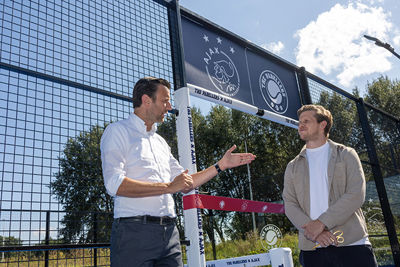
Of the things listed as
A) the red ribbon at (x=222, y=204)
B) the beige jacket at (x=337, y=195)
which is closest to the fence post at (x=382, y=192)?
the red ribbon at (x=222, y=204)

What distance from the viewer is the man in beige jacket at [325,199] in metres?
2.49

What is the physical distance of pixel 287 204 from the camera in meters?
2.91

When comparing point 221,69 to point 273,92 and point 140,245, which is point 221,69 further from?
point 140,245

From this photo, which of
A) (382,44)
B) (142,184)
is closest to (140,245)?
(142,184)

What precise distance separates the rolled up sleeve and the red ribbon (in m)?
1.64

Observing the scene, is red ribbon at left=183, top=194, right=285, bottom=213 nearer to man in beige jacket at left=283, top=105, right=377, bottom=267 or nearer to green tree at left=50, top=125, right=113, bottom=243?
green tree at left=50, top=125, right=113, bottom=243

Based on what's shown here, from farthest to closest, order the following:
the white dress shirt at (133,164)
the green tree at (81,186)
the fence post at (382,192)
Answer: the fence post at (382,192)
the green tree at (81,186)
the white dress shirt at (133,164)

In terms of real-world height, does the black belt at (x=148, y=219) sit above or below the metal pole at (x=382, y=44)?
below

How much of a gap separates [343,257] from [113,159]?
183cm

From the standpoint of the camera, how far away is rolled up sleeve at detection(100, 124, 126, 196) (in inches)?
81.7

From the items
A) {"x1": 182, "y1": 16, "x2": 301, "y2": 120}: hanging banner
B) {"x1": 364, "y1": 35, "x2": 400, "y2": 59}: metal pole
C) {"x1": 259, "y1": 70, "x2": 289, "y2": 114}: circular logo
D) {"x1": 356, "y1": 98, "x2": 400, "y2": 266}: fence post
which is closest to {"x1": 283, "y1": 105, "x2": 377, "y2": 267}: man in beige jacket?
{"x1": 182, "y1": 16, "x2": 301, "y2": 120}: hanging banner

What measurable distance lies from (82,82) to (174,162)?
5.08 feet

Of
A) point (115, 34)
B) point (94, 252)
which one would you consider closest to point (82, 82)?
point (115, 34)

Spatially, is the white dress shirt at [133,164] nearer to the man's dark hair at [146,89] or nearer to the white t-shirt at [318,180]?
the man's dark hair at [146,89]
